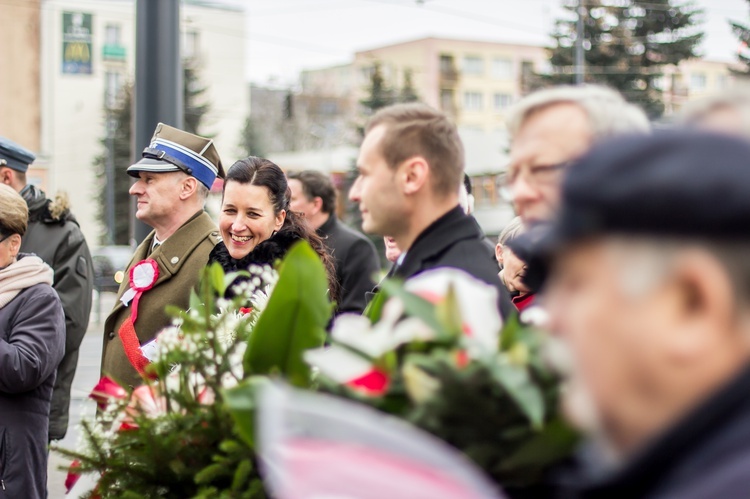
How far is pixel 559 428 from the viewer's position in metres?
1.38

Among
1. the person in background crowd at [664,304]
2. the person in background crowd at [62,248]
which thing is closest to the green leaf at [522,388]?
the person in background crowd at [664,304]

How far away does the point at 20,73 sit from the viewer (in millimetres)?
51094

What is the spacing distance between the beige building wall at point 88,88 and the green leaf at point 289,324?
47.2 metres

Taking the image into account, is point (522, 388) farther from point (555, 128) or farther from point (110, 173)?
point (110, 173)

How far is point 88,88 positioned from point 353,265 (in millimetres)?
52721

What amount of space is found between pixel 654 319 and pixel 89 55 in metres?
44.5

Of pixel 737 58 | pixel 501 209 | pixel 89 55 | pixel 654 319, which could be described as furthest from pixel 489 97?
pixel 654 319

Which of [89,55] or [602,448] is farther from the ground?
[89,55]

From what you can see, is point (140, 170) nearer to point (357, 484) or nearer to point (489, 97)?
point (357, 484)

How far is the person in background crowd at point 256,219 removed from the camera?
14.1 ft

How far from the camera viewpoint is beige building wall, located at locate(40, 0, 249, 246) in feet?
172

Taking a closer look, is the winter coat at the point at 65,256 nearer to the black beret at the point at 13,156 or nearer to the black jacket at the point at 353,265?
the black beret at the point at 13,156

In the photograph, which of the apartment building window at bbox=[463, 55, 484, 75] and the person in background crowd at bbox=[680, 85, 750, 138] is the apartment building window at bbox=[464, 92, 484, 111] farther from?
the person in background crowd at bbox=[680, 85, 750, 138]

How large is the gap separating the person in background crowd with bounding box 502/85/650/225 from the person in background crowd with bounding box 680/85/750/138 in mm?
648
